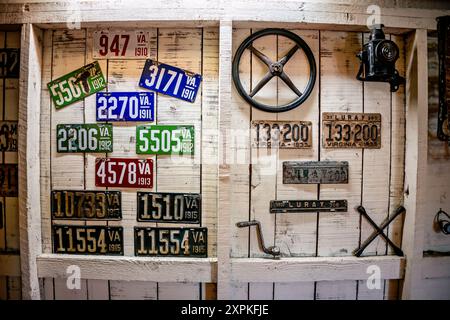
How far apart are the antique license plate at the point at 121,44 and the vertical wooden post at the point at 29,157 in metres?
0.50

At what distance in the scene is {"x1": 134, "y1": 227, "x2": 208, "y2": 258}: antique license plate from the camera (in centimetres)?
205

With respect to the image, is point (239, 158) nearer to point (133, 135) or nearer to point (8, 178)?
point (133, 135)

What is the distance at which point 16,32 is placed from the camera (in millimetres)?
2059

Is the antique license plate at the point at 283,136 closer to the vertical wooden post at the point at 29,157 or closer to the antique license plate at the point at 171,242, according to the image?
the antique license plate at the point at 171,242

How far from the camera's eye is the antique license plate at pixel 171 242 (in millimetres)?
2051

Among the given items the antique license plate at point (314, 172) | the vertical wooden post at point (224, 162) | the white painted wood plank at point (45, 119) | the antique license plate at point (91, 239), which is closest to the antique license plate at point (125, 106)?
the white painted wood plank at point (45, 119)

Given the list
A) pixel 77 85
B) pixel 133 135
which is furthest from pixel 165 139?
pixel 77 85

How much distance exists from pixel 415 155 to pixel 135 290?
8.63 ft

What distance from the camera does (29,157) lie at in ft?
6.35

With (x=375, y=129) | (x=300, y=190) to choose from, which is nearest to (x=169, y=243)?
(x=300, y=190)

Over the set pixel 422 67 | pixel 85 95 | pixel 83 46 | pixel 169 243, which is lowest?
pixel 169 243

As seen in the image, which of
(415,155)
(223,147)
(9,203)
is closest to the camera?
(223,147)

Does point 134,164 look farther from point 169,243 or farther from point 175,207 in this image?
point 169,243

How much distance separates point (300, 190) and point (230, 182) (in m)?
0.62
